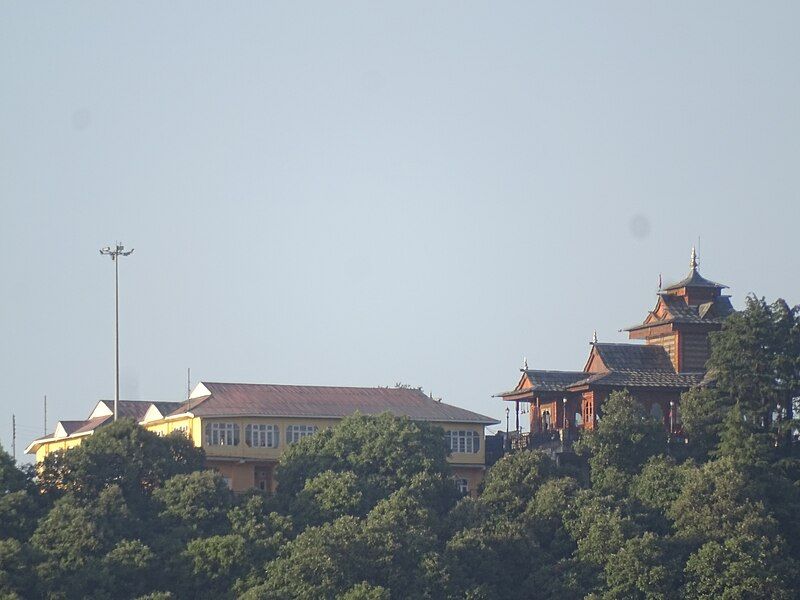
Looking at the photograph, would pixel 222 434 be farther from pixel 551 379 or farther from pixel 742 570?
pixel 742 570

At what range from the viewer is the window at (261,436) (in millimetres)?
76688

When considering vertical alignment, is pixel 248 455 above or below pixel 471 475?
above

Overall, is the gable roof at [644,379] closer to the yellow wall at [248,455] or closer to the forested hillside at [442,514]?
the forested hillside at [442,514]

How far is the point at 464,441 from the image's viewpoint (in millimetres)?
79438

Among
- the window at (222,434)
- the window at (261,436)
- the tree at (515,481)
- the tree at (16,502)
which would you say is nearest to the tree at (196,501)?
the tree at (16,502)

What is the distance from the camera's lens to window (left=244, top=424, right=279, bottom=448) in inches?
3019

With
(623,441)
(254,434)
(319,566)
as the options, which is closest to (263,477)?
(254,434)

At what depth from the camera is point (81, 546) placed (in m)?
63.6

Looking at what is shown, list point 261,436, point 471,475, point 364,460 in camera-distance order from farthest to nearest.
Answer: point 471,475
point 261,436
point 364,460

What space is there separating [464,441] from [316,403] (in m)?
7.02

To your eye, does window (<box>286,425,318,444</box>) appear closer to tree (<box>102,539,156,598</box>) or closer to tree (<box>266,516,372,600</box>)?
tree (<box>266,516,372,600</box>)

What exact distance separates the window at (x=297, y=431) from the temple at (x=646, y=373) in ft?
32.0

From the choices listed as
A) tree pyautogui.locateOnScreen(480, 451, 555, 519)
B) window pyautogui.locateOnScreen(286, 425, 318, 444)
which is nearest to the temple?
Answer: tree pyautogui.locateOnScreen(480, 451, 555, 519)

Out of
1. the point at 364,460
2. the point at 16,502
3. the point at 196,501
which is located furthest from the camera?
the point at 364,460
